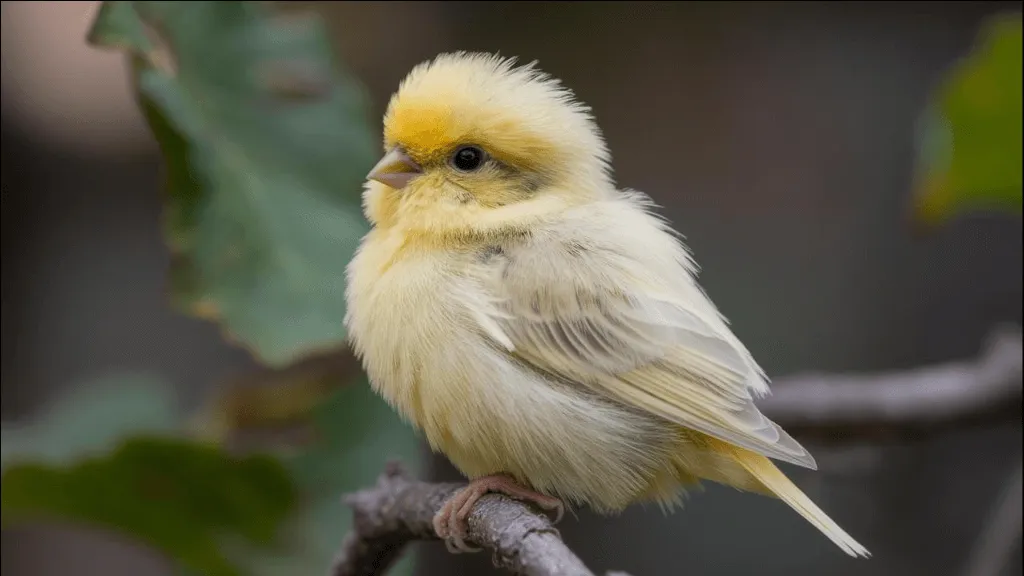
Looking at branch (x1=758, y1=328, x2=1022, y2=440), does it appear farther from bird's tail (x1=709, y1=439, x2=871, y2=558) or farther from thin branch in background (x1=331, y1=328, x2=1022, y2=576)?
bird's tail (x1=709, y1=439, x2=871, y2=558)

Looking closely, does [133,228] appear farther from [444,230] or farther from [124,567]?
[444,230]

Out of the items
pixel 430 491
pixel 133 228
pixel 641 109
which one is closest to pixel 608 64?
pixel 641 109

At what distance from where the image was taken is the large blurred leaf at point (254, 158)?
2.65 meters

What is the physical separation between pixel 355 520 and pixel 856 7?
170 inches

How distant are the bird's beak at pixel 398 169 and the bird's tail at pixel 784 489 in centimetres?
88

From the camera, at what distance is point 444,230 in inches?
102

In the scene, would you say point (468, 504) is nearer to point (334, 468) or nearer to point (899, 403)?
point (334, 468)

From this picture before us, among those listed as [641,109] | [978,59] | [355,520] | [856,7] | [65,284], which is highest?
[856,7]

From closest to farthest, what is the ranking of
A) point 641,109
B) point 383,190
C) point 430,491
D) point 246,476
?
point 430,491 → point 383,190 → point 246,476 → point 641,109

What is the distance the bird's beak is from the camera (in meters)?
2.63

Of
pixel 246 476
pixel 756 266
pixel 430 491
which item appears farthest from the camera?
pixel 756 266

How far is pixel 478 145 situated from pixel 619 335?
1.75 feet

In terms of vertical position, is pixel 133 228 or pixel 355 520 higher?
pixel 133 228

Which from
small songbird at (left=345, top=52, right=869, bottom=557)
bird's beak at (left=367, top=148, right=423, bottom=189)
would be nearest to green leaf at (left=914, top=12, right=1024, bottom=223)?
small songbird at (left=345, top=52, right=869, bottom=557)
